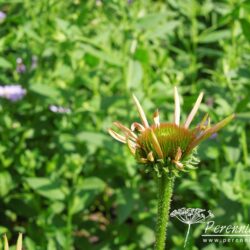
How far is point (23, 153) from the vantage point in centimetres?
177

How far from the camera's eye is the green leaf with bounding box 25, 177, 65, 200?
155 centimetres

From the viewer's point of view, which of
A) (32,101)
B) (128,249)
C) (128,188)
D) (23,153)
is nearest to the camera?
(128,249)

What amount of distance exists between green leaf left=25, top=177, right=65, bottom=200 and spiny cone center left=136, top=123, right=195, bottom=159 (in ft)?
2.66

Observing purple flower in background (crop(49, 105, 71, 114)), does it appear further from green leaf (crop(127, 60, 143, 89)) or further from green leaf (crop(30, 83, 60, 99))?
green leaf (crop(127, 60, 143, 89))

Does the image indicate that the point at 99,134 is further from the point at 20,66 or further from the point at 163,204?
the point at 163,204

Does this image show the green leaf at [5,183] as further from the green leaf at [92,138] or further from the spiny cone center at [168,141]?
the spiny cone center at [168,141]

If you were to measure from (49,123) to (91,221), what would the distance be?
1.26 ft

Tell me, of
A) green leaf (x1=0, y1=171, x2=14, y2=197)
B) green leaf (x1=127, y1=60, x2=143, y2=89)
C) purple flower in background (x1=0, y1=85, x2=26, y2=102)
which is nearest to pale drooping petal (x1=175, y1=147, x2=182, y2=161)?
green leaf (x1=127, y1=60, x2=143, y2=89)

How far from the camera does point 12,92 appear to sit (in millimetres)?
1808

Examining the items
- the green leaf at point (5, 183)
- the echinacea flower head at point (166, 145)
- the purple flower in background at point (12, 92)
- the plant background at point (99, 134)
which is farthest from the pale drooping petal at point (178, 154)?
the purple flower in background at point (12, 92)

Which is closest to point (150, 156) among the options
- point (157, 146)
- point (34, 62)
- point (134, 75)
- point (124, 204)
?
point (157, 146)

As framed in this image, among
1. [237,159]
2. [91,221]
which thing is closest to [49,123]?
[91,221]

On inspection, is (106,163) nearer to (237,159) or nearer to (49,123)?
(49,123)

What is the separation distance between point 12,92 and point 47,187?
15.7 inches
